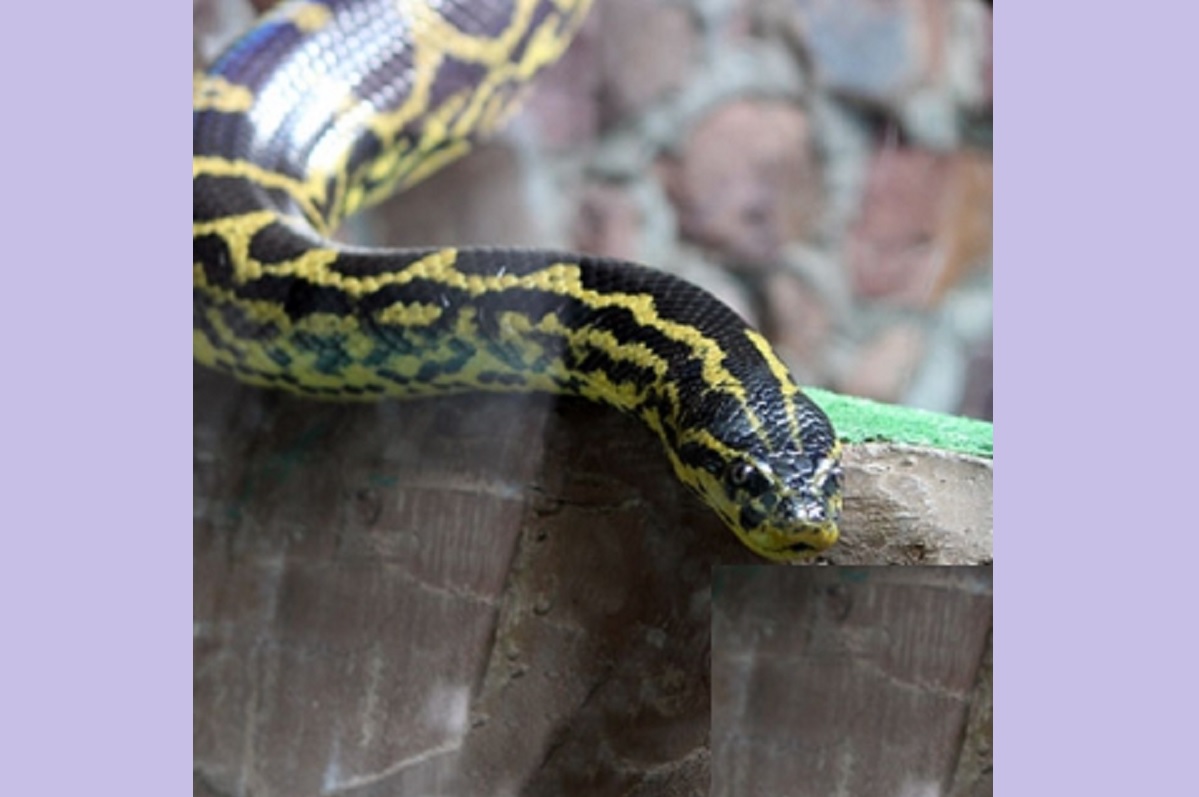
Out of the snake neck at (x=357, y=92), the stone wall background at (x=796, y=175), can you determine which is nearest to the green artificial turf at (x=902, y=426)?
the stone wall background at (x=796, y=175)

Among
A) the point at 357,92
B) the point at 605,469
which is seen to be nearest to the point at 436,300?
the point at 605,469

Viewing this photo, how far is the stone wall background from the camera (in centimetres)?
195

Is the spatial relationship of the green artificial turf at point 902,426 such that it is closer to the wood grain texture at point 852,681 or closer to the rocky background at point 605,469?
the rocky background at point 605,469

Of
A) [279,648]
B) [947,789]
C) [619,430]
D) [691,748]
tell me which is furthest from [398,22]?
[947,789]

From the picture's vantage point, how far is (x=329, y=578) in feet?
6.15

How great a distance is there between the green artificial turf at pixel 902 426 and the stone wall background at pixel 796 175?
0.09 feet

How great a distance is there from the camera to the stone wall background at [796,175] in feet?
6.40

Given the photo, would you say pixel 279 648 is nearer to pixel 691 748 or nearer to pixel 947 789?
pixel 691 748

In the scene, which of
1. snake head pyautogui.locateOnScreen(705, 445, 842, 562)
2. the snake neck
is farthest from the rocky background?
the snake neck

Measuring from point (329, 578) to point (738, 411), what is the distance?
58 cm

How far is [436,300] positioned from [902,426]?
68cm

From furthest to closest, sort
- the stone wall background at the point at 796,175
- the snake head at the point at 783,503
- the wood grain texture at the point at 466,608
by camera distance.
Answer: the stone wall background at the point at 796,175 → the wood grain texture at the point at 466,608 → the snake head at the point at 783,503

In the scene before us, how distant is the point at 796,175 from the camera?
2029mm

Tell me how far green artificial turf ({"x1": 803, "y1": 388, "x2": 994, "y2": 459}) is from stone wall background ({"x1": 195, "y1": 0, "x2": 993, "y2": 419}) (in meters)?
0.03
